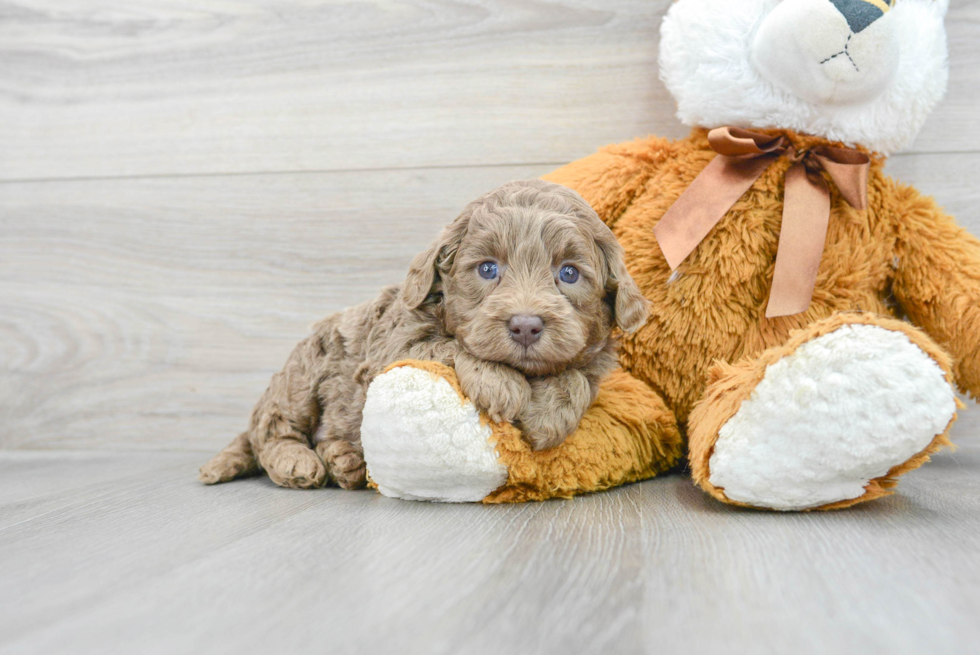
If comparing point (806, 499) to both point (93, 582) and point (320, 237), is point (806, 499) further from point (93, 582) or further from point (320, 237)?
point (320, 237)

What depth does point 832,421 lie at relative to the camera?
2.77ft

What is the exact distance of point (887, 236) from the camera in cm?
116

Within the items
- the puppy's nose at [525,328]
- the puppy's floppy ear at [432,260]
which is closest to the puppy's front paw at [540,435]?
the puppy's nose at [525,328]

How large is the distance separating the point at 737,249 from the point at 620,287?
0.26m

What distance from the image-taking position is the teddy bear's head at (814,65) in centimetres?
105

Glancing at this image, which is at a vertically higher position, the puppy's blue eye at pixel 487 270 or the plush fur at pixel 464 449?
the puppy's blue eye at pixel 487 270

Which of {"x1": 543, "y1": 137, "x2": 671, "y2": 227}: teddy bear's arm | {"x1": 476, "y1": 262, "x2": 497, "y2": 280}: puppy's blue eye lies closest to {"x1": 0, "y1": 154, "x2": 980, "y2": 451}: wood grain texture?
{"x1": 543, "y1": 137, "x2": 671, "y2": 227}: teddy bear's arm

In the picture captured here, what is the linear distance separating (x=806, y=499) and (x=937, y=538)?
14 cm

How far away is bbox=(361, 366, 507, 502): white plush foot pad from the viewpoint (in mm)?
923

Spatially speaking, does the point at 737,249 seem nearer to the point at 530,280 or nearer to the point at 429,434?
the point at 530,280

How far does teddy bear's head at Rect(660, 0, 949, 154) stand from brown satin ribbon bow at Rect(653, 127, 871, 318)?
1.8 inches

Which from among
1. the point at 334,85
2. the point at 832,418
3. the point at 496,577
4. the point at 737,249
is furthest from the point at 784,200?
the point at 334,85

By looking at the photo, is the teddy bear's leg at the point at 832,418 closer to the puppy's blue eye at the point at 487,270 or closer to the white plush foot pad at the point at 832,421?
the white plush foot pad at the point at 832,421

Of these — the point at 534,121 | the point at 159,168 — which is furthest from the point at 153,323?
the point at 534,121
